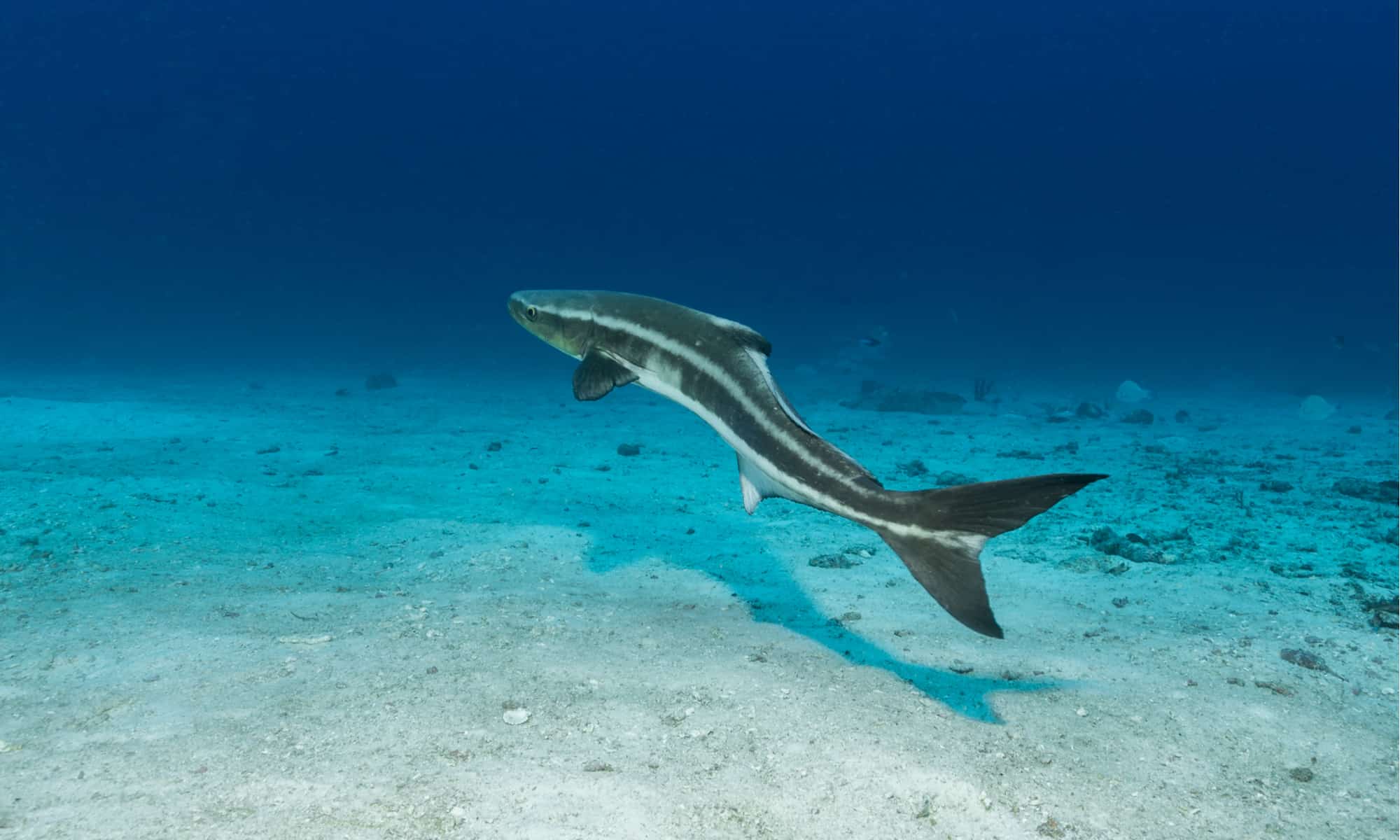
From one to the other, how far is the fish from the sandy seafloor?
1.18 metres

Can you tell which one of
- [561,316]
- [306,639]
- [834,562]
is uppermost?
[561,316]

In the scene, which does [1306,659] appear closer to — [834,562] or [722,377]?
[834,562]

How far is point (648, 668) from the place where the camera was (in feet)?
13.4

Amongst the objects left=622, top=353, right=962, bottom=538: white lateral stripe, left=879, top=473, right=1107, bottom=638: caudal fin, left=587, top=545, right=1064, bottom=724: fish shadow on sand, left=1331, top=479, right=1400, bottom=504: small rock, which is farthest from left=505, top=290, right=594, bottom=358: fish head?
left=1331, top=479, right=1400, bottom=504: small rock

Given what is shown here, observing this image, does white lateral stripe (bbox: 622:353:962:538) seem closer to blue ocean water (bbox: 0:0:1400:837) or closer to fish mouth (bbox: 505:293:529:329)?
fish mouth (bbox: 505:293:529:329)

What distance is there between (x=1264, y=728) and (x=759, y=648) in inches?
112

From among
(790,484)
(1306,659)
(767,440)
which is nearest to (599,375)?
(767,440)

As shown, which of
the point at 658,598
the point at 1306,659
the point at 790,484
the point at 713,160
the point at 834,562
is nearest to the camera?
the point at 790,484

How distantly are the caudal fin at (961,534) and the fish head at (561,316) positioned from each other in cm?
192

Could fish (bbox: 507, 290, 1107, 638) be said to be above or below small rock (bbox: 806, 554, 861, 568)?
above

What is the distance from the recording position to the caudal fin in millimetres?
2492

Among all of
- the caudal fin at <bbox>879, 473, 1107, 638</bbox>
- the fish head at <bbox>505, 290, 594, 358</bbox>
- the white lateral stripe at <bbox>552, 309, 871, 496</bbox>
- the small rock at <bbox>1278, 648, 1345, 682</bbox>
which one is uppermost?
the fish head at <bbox>505, 290, 594, 358</bbox>

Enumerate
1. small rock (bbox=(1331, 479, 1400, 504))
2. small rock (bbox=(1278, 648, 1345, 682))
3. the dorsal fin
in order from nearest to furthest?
the dorsal fin, small rock (bbox=(1278, 648, 1345, 682)), small rock (bbox=(1331, 479, 1400, 504))

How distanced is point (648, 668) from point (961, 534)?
2.27 m
